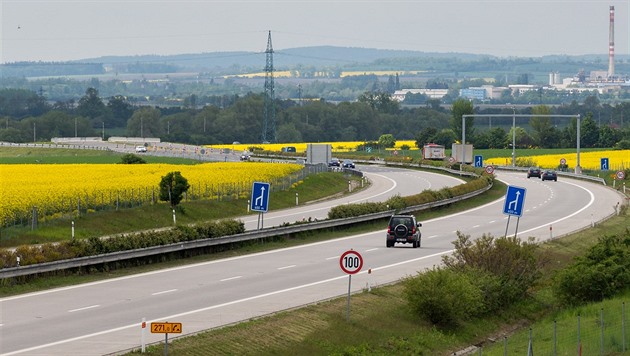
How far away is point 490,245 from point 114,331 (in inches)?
590

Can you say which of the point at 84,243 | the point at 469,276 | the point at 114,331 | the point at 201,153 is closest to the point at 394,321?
the point at 469,276

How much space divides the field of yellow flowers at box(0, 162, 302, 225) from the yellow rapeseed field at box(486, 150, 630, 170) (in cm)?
4093

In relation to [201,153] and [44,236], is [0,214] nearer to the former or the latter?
[44,236]

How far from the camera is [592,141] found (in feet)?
595

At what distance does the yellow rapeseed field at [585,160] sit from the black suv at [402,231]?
78.6 m

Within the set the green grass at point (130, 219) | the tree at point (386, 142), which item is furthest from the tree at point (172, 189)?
the tree at point (386, 142)

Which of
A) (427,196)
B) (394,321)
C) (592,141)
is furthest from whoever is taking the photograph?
(592,141)

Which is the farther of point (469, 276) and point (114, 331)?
point (469, 276)

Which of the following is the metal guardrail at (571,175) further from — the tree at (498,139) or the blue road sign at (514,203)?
the blue road sign at (514,203)

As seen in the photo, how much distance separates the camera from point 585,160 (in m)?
140

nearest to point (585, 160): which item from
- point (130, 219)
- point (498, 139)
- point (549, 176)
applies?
point (549, 176)

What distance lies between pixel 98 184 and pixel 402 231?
68.2 feet

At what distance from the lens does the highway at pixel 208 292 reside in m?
27.6

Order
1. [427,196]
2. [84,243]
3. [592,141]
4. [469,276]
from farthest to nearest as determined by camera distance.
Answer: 1. [592,141]
2. [427,196]
3. [84,243]
4. [469,276]
